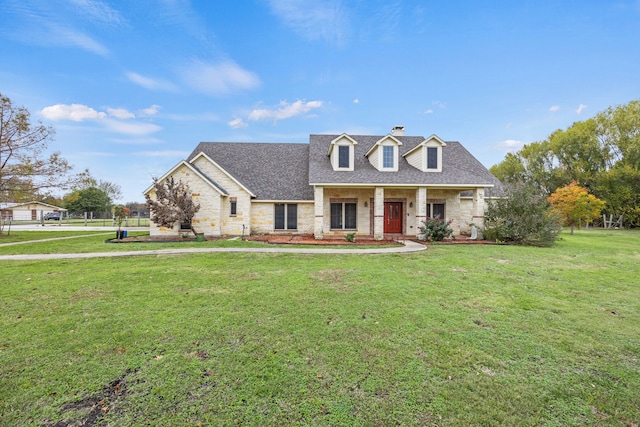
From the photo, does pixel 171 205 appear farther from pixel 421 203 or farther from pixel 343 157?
pixel 421 203

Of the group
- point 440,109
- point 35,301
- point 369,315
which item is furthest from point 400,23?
point 35,301

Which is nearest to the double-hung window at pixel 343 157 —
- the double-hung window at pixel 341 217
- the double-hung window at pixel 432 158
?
the double-hung window at pixel 341 217

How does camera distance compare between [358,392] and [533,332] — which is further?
[533,332]

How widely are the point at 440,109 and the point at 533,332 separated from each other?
21.0m

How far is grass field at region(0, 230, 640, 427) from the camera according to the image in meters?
2.69

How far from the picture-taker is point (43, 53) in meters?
14.8

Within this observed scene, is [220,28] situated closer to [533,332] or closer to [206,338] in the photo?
[206,338]

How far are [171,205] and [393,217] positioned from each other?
1401 centimetres

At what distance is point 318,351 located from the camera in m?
3.74

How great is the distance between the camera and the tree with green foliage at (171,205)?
1513cm

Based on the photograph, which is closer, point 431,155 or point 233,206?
point 431,155

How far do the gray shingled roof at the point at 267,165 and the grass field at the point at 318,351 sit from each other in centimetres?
1175

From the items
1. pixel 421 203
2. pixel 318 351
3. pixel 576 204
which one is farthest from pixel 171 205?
pixel 576 204

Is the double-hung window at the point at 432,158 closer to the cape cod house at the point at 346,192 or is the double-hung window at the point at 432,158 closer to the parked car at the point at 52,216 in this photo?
the cape cod house at the point at 346,192
